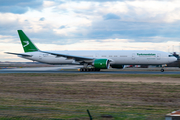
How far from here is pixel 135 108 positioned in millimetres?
10453

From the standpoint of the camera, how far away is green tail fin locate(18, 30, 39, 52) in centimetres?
4903

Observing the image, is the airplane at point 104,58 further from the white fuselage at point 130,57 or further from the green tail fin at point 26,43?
the green tail fin at point 26,43

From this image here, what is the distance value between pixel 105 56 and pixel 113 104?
3245cm

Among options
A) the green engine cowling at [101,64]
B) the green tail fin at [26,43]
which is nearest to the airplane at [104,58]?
the green engine cowling at [101,64]

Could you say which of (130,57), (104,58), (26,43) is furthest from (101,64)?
(26,43)

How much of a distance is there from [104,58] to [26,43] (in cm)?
1750

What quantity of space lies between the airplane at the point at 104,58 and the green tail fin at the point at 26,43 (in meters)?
1.27

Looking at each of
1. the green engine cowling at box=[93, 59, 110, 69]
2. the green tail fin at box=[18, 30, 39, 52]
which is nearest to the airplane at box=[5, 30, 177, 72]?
the green engine cowling at box=[93, 59, 110, 69]

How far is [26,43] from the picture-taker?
49.2m

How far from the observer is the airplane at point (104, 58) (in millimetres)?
41188

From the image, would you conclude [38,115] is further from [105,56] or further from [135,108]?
[105,56]

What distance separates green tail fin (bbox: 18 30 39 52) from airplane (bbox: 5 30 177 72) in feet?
4.15

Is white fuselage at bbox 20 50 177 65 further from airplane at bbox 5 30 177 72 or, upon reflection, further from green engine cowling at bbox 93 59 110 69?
green engine cowling at bbox 93 59 110 69

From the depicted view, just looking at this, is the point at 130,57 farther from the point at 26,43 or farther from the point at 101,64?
the point at 26,43
